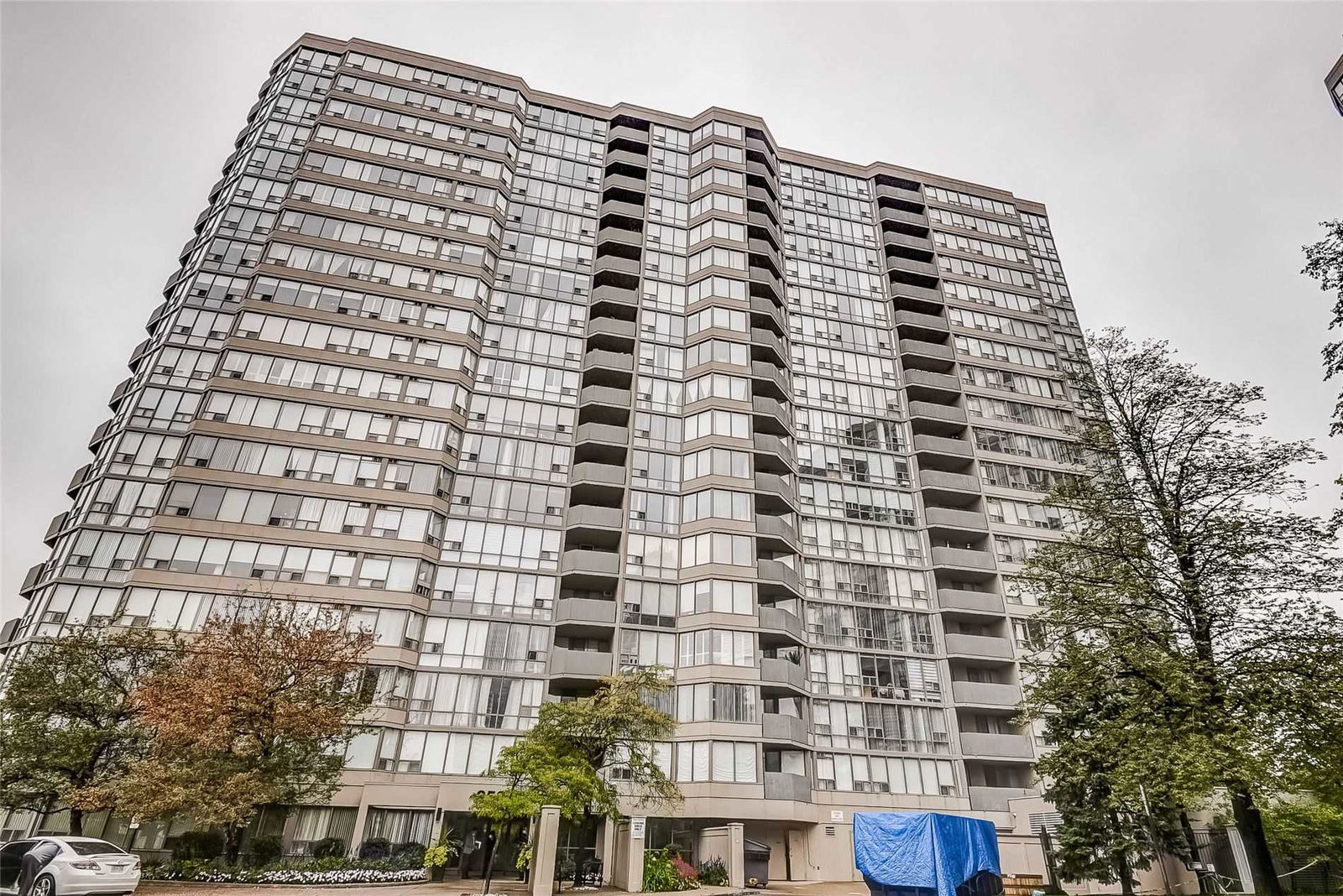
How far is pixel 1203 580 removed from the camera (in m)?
22.9

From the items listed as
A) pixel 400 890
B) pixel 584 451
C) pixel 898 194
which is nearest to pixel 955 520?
pixel 584 451

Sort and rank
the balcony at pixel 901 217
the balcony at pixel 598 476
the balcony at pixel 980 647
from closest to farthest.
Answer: the balcony at pixel 598 476 → the balcony at pixel 980 647 → the balcony at pixel 901 217

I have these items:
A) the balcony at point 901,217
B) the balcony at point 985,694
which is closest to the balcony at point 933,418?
the balcony at point 985,694

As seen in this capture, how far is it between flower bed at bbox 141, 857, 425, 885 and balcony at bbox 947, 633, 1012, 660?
101 feet

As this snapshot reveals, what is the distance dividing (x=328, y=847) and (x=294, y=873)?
4.66m

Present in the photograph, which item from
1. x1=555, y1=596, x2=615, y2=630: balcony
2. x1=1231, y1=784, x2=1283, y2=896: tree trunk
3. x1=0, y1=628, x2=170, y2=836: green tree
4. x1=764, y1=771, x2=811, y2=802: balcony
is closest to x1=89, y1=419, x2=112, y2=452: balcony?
x1=0, y1=628, x2=170, y2=836: green tree

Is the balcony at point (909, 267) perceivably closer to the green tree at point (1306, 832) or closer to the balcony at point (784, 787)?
the balcony at point (784, 787)

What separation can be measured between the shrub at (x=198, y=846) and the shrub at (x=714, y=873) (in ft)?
62.6

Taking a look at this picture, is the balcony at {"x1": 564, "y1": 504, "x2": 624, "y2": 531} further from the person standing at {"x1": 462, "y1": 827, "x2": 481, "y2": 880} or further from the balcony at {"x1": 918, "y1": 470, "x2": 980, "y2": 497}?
the balcony at {"x1": 918, "y1": 470, "x2": 980, "y2": 497}

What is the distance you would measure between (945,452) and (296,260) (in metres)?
43.7

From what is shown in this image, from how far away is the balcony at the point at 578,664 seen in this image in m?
37.5

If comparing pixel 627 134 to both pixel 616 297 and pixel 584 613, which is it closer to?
pixel 616 297

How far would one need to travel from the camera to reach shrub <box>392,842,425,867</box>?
1160 inches

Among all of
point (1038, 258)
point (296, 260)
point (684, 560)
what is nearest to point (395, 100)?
point (296, 260)
